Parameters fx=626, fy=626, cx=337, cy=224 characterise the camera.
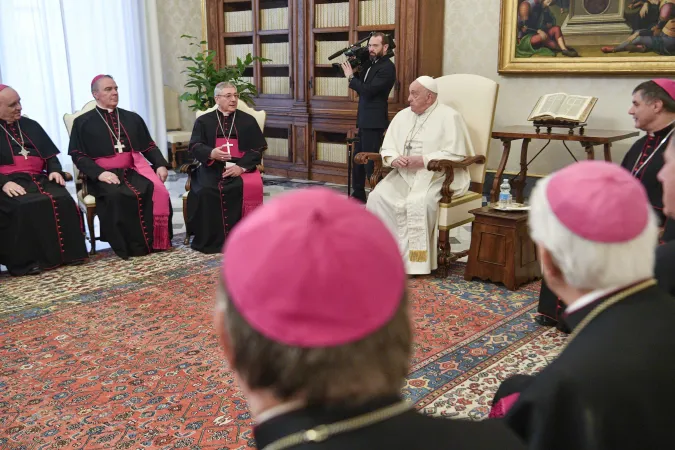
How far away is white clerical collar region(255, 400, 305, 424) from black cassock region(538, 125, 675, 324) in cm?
306

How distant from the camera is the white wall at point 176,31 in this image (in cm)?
921

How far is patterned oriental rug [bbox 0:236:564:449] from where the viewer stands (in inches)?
105

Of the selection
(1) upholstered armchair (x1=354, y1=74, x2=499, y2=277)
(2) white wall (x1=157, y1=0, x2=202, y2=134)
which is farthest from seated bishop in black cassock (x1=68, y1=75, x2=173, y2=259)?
(2) white wall (x1=157, y1=0, x2=202, y2=134)

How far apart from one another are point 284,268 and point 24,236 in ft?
15.0

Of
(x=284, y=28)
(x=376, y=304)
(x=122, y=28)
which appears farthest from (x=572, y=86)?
(x=376, y=304)

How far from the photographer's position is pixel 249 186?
18.0ft

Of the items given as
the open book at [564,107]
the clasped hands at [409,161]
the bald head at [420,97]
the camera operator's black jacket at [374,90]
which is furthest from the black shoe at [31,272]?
the open book at [564,107]

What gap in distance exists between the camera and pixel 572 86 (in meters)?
6.48

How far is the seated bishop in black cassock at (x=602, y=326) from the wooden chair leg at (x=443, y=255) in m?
3.27

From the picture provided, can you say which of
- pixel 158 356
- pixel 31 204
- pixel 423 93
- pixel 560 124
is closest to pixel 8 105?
pixel 31 204

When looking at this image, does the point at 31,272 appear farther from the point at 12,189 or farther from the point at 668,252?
the point at 668,252

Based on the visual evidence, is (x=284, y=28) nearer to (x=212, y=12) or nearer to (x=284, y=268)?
(x=212, y=12)

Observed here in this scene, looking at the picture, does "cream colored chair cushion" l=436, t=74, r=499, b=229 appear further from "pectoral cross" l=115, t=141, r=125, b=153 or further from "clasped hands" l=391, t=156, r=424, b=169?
"pectoral cross" l=115, t=141, r=125, b=153

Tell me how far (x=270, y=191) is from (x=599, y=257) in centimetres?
662
